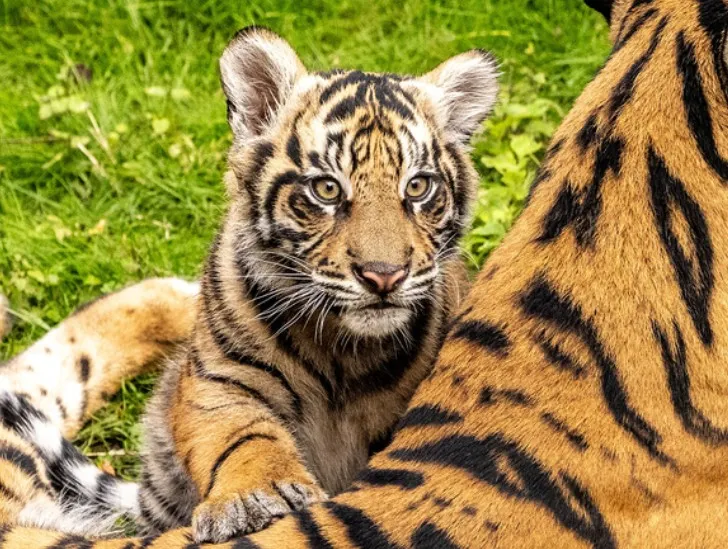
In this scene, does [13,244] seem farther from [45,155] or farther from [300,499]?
[300,499]

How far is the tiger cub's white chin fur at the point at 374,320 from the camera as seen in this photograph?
2.91m

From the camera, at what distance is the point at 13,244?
14.9 ft

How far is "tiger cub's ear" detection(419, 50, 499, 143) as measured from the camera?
10.9ft

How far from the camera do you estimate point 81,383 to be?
3.89 meters

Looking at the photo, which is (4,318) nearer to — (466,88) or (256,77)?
(256,77)

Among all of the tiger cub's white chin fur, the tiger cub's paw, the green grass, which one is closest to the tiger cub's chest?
the tiger cub's white chin fur

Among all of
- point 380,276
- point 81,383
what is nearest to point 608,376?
point 380,276

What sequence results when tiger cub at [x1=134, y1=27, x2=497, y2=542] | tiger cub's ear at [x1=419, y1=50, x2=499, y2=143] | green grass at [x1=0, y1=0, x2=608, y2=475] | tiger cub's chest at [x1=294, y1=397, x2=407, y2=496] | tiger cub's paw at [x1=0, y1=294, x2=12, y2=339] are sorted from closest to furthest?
tiger cub at [x1=134, y1=27, x2=497, y2=542]
tiger cub's chest at [x1=294, y1=397, x2=407, y2=496]
tiger cub's ear at [x1=419, y1=50, x2=499, y2=143]
tiger cub's paw at [x1=0, y1=294, x2=12, y2=339]
green grass at [x1=0, y1=0, x2=608, y2=475]

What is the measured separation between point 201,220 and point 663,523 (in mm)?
2823

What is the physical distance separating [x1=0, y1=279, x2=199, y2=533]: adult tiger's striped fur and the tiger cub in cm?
22

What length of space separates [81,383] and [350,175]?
1.41m

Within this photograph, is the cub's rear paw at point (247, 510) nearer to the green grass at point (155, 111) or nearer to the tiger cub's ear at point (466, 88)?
the tiger cub's ear at point (466, 88)

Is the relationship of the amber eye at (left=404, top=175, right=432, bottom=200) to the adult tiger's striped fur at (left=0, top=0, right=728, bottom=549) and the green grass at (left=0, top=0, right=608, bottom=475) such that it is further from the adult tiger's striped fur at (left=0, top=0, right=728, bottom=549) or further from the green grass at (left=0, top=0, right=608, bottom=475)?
the green grass at (left=0, top=0, right=608, bottom=475)

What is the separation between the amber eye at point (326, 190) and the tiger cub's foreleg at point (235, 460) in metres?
0.51
